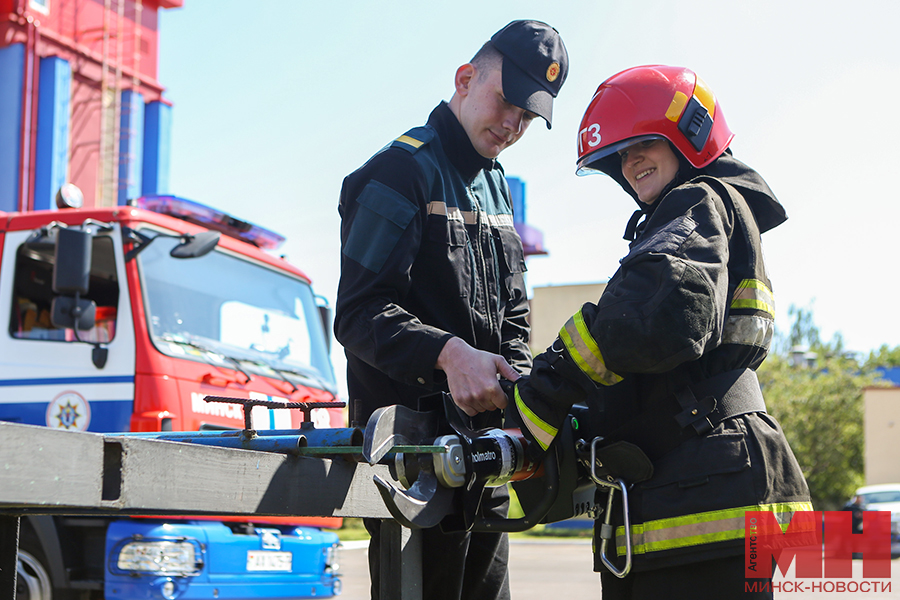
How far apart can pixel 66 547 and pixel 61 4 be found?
29.0 feet

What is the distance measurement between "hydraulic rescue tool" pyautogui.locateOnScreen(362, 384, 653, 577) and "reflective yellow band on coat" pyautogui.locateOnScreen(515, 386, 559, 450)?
0.07 metres

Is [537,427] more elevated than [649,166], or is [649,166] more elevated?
[649,166]

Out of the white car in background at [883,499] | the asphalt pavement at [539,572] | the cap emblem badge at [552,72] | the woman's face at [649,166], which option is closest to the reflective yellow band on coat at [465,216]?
the cap emblem badge at [552,72]

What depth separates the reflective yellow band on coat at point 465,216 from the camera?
9.17 ft

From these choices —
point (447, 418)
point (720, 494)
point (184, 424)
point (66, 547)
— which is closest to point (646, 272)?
point (720, 494)

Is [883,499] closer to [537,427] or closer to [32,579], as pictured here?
[32,579]

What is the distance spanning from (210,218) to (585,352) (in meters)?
4.45

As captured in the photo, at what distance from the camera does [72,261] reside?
16.0ft

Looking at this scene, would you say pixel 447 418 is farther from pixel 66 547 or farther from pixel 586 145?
pixel 66 547

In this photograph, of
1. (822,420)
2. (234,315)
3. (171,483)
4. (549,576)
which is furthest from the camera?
(822,420)

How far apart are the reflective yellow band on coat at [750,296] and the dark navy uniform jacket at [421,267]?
2.50 feet

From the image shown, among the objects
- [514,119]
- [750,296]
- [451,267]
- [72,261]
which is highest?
[514,119]

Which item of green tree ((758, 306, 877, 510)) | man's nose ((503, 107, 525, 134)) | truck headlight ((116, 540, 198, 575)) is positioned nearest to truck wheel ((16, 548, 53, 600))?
truck headlight ((116, 540, 198, 575))

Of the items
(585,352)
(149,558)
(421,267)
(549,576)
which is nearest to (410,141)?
(421,267)
